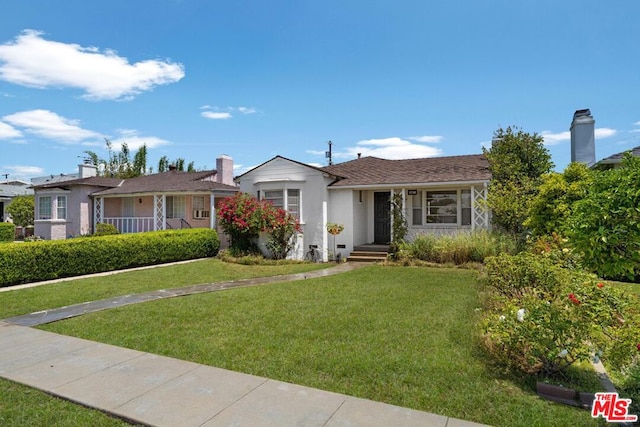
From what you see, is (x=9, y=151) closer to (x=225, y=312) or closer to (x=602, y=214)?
(x=225, y=312)

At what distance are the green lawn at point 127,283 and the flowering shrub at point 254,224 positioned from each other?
159cm

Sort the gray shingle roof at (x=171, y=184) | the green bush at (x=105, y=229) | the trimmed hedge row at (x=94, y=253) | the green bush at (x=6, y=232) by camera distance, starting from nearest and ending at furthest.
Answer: the trimmed hedge row at (x=94, y=253) → the gray shingle roof at (x=171, y=184) → the green bush at (x=105, y=229) → the green bush at (x=6, y=232)

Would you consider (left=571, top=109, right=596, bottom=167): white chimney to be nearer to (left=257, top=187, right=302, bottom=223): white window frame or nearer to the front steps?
the front steps

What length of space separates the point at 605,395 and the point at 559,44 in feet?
39.4

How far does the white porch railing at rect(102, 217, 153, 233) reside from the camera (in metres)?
20.5

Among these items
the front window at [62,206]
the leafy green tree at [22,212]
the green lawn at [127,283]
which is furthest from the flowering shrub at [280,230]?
the leafy green tree at [22,212]

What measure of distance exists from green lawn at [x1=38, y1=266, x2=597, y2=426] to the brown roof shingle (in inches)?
258

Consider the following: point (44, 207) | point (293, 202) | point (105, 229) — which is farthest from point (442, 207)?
point (44, 207)

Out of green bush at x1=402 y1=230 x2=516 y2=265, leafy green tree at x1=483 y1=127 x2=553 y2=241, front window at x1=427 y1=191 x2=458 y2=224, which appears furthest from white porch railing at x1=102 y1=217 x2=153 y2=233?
leafy green tree at x1=483 y1=127 x2=553 y2=241

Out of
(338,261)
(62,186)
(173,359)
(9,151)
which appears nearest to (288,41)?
(338,261)

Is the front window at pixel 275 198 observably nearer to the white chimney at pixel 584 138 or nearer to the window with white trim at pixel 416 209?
the window with white trim at pixel 416 209

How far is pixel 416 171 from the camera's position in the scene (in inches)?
631

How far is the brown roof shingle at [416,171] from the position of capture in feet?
47.5

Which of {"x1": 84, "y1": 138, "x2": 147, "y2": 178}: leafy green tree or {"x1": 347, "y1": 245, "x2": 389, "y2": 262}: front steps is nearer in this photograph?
{"x1": 347, "y1": 245, "x2": 389, "y2": 262}: front steps
